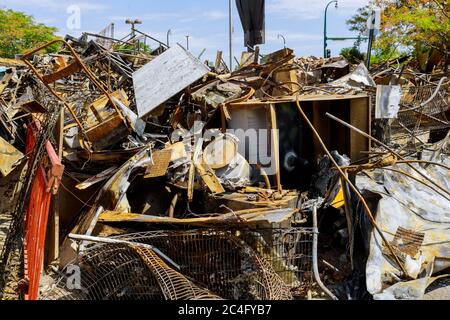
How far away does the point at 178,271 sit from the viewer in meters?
4.18

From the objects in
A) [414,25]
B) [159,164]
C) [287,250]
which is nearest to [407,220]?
[287,250]

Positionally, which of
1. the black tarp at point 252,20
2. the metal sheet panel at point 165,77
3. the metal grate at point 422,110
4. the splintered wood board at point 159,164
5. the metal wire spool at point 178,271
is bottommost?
the metal wire spool at point 178,271

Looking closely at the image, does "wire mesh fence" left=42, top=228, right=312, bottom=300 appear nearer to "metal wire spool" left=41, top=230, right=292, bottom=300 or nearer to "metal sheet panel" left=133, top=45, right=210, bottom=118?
"metal wire spool" left=41, top=230, right=292, bottom=300

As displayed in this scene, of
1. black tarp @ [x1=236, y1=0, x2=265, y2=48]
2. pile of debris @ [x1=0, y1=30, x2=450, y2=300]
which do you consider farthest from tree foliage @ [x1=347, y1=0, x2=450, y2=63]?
pile of debris @ [x1=0, y1=30, x2=450, y2=300]

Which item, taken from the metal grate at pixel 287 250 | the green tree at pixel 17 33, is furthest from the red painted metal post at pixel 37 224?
the green tree at pixel 17 33

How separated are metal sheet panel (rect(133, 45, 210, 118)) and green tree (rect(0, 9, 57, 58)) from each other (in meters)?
17.2

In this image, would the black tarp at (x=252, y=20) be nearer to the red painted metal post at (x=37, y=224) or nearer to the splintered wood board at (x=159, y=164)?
the splintered wood board at (x=159, y=164)

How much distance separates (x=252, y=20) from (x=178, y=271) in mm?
6483

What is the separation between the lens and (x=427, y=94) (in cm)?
775

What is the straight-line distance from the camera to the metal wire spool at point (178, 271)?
4.00 m

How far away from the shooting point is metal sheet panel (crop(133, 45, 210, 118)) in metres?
5.88

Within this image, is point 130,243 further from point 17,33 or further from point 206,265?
point 17,33

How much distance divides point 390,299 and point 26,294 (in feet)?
9.19

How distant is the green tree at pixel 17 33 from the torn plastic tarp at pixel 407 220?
19.8 metres
